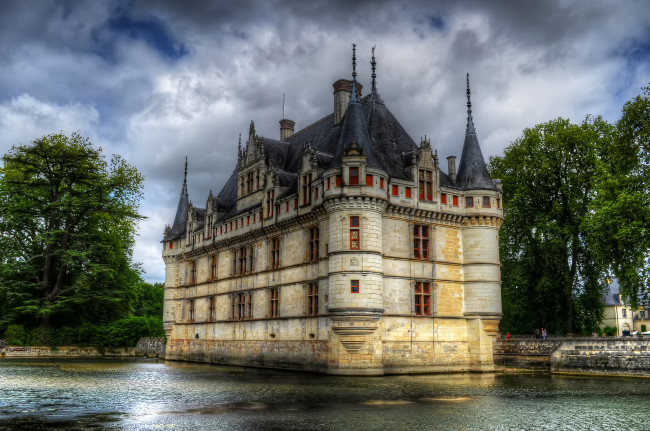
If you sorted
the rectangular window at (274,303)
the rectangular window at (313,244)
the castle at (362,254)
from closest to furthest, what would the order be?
the castle at (362,254) < the rectangular window at (313,244) < the rectangular window at (274,303)

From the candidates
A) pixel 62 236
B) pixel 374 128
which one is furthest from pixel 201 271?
pixel 374 128

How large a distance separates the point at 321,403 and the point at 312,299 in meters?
14.1

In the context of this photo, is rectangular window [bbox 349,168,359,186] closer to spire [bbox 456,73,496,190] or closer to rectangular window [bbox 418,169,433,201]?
rectangular window [bbox 418,169,433,201]

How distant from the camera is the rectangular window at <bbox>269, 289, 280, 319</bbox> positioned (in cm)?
3347

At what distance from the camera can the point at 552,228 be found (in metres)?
35.9

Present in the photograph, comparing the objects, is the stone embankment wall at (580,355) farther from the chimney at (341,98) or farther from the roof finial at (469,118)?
the chimney at (341,98)

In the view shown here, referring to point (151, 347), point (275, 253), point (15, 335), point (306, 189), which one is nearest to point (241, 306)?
point (275, 253)

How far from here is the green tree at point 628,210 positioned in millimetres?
28234

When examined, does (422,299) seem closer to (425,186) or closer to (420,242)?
(420,242)

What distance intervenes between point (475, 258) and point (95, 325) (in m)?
32.5

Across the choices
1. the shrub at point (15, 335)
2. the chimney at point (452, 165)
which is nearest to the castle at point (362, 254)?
the chimney at point (452, 165)

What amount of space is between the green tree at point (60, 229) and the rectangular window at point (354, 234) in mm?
25105

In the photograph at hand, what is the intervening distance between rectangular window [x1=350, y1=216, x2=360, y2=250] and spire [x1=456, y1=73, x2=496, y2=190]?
295 inches

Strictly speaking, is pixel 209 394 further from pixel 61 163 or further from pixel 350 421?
pixel 61 163
